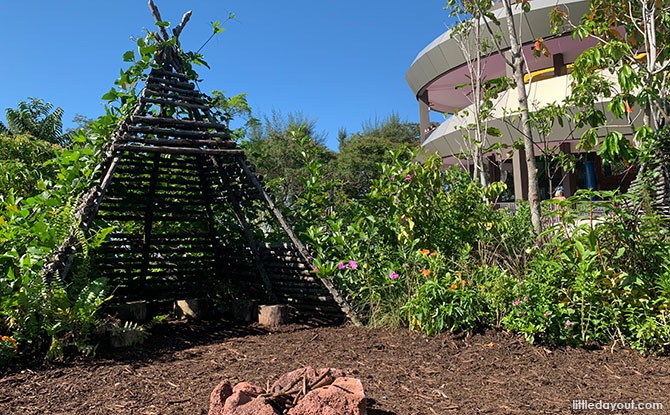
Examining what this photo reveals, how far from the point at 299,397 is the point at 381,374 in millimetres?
1271

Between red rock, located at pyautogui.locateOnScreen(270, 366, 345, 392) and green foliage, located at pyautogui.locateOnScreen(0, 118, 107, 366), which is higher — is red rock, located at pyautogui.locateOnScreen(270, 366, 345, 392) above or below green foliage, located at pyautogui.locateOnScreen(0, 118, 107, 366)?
below

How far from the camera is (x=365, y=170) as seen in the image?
28375mm

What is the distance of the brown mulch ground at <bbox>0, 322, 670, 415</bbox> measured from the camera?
3.11 m

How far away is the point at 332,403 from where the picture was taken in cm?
238

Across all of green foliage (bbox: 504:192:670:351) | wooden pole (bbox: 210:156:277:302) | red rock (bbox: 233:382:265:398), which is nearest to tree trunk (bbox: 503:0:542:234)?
green foliage (bbox: 504:192:670:351)

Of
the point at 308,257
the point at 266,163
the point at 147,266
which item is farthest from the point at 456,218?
the point at 147,266

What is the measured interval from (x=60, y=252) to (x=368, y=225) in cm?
282

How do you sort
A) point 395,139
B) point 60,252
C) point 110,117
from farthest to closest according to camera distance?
point 395,139 < point 110,117 < point 60,252

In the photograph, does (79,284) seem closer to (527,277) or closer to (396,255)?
(396,255)

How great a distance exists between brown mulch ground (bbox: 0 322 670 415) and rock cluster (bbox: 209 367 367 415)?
17.7 inches

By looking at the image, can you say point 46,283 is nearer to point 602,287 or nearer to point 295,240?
point 295,240

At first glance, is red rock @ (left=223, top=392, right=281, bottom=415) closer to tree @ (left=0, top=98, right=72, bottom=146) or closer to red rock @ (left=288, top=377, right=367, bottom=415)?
red rock @ (left=288, top=377, right=367, bottom=415)

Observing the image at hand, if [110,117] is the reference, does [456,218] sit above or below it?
below

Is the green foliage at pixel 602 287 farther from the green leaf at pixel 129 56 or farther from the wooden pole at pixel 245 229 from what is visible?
the green leaf at pixel 129 56
